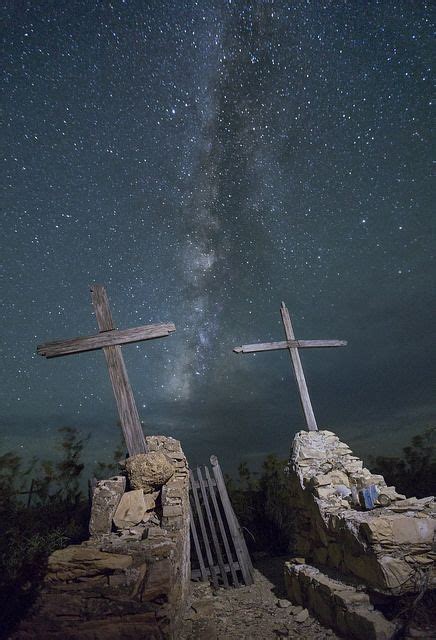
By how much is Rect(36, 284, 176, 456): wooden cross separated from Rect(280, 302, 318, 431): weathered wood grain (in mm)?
3400

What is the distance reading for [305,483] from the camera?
5637 mm

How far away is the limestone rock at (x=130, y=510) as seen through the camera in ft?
13.3

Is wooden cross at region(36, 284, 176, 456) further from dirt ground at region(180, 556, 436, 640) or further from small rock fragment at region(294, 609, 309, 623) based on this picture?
small rock fragment at region(294, 609, 309, 623)

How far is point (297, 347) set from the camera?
804 centimetres

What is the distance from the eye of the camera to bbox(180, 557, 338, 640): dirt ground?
139 inches

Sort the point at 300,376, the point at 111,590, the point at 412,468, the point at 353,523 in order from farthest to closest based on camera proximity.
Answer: the point at 412,468 → the point at 300,376 → the point at 353,523 → the point at 111,590

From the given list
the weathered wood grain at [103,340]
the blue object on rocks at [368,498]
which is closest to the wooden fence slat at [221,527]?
the blue object on rocks at [368,498]

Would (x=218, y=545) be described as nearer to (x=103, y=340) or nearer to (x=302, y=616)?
(x=302, y=616)

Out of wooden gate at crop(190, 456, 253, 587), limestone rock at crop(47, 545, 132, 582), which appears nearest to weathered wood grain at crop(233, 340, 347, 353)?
wooden gate at crop(190, 456, 253, 587)

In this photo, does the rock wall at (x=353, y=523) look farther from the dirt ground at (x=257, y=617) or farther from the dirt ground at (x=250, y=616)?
the dirt ground at (x=250, y=616)

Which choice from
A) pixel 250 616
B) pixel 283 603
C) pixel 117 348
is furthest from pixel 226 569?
pixel 117 348

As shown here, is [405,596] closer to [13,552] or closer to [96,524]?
[96,524]

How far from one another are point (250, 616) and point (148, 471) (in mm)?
2465

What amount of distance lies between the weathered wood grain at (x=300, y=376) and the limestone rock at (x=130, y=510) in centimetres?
395
